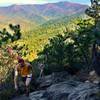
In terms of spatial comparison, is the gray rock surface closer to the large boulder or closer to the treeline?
the large boulder

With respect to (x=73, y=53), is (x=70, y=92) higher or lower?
higher

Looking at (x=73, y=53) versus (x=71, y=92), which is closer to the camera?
(x=71, y=92)

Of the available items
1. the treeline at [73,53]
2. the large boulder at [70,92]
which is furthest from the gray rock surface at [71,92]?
the treeline at [73,53]

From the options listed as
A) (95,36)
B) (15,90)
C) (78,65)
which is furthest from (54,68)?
(15,90)

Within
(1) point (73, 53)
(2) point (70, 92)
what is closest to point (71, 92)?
(2) point (70, 92)

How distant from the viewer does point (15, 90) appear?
60.9ft

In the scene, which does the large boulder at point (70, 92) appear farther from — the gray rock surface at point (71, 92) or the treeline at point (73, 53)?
the treeline at point (73, 53)

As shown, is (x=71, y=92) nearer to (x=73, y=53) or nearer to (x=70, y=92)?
(x=70, y=92)

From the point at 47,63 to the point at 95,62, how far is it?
32.1ft

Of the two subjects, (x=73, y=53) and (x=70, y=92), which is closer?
(x=70, y=92)

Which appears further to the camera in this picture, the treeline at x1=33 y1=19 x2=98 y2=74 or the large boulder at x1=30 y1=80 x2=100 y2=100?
the treeline at x1=33 y1=19 x2=98 y2=74

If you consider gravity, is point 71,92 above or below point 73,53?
above

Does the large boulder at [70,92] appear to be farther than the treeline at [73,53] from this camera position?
No

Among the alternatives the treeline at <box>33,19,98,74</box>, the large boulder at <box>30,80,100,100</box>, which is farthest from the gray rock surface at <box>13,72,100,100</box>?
the treeline at <box>33,19,98,74</box>
